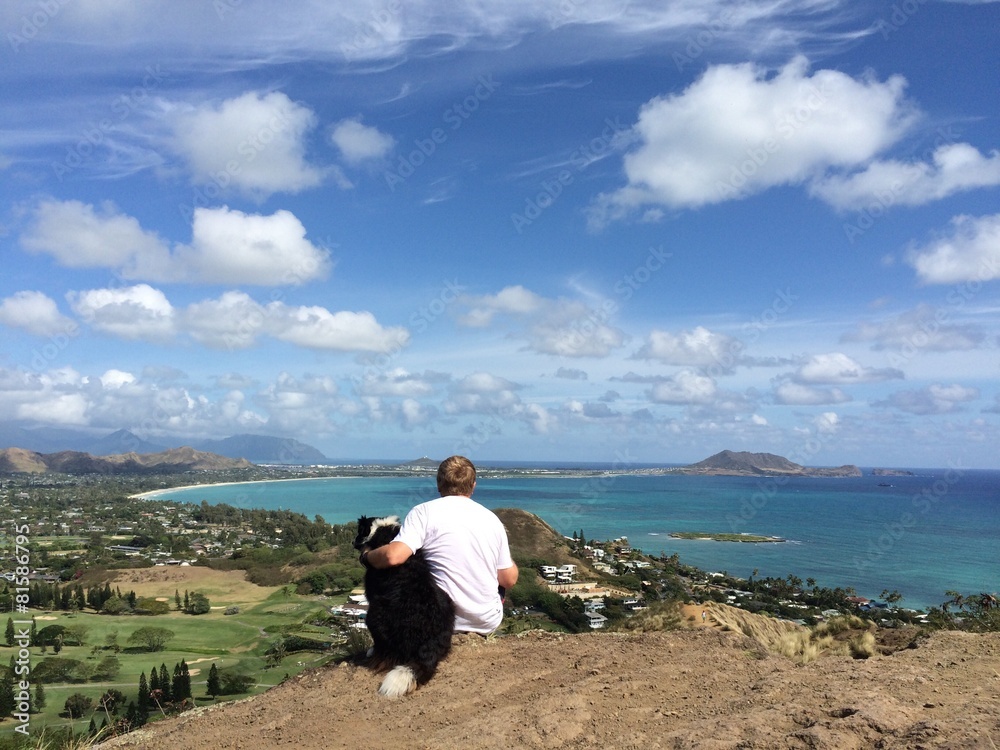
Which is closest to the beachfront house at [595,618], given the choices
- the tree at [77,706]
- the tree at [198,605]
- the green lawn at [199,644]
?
the green lawn at [199,644]

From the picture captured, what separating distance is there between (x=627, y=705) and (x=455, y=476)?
8.28 feet

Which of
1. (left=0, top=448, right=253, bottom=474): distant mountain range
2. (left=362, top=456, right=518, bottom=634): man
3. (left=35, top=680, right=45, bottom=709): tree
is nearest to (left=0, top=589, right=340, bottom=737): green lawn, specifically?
(left=35, top=680, right=45, bottom=709): tree

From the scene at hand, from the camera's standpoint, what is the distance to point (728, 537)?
7844 cm

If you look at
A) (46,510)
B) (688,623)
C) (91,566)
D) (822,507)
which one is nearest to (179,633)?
(91,566)

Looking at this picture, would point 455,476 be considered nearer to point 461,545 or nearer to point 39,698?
point 461,545

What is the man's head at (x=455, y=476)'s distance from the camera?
4715mm

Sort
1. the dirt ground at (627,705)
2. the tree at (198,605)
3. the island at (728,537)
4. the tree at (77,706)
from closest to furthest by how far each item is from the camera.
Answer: the dirt ground at (627,705) < the tree at (77,706) < the tree at (198,605) < the island at (728,537)

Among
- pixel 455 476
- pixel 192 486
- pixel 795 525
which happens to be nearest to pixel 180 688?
pixel 455 476

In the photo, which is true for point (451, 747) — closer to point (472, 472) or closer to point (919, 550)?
point (472, 472)

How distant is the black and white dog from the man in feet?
0.37

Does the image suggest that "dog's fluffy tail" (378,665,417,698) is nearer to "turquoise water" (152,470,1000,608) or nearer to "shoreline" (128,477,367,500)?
"turquoise water" (152,470,1000,608)

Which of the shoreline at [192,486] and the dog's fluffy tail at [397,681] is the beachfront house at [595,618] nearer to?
the dog's fluffy tail at [397,681]

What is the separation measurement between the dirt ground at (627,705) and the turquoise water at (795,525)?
140ft

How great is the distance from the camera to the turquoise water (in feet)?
175
